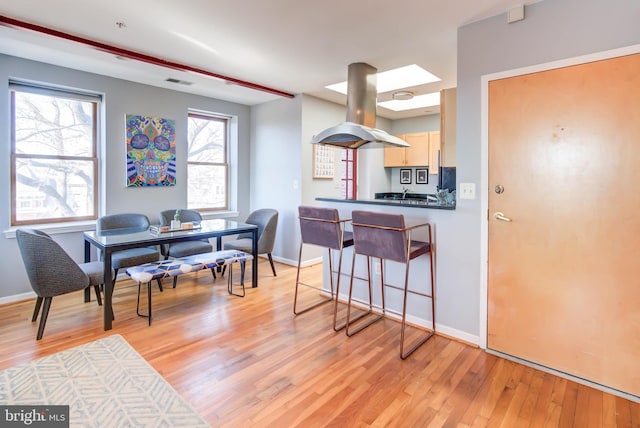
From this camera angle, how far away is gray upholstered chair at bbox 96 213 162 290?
10.9 feet

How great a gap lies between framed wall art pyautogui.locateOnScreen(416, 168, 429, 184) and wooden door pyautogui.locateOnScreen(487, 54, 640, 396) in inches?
148

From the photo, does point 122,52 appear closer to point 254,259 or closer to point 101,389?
point 254,259

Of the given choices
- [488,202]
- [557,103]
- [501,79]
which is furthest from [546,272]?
[501,79]

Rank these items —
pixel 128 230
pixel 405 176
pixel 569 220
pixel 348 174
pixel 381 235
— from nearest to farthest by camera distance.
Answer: pixel 569 220 < pixel 381 235 < pixel 128 230 < pixel 348 174 < pixel 405 176

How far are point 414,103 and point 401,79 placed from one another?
1276mm

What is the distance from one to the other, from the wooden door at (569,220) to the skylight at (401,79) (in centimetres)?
158

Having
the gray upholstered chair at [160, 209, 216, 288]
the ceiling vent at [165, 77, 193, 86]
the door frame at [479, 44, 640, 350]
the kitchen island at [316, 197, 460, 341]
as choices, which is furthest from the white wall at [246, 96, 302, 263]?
the door frame at [479, 44, 640, 350]

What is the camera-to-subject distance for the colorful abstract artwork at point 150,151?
4106 mm

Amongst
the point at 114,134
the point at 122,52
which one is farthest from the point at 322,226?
the point at 114,134

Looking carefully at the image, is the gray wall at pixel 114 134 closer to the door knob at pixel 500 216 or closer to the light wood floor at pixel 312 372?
the light wood floor at pixel 312 372

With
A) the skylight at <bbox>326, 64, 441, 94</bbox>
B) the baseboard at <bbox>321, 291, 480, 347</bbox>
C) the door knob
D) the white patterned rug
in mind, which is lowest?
the white patterned rug

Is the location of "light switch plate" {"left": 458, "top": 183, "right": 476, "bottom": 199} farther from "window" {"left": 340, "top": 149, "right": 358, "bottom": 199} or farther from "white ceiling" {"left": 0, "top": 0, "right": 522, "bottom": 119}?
"window" {"left": 340, "top": 149, "right": 358, "bottom": 199}

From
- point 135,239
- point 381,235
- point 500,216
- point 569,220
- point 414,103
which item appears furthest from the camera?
point 414,103

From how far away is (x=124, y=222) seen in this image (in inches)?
153
